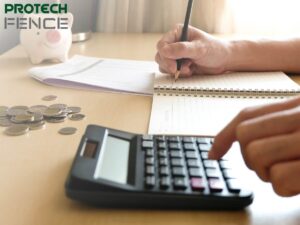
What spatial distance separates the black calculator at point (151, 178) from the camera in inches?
15.8

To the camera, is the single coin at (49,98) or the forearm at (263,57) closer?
the single coin at (49,98)

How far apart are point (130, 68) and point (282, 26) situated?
73cm

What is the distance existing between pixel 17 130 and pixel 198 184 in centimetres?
28

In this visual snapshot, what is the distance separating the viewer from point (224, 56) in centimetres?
86

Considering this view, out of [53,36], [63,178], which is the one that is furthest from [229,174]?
[53,36]

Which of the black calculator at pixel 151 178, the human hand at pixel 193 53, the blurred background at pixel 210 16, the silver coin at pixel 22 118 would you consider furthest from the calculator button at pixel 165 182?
the blurred background at pixel 210 16

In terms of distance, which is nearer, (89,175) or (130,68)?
(89,175)

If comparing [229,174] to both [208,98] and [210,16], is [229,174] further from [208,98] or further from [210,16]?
[210,16]

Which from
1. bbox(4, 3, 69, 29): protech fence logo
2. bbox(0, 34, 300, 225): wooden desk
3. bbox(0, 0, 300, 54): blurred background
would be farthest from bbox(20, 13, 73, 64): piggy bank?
bbox(0, 0, 300, 54): blurred background

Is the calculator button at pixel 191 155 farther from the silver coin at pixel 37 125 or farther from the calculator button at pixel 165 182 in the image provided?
the silver coin at pixel 37 125

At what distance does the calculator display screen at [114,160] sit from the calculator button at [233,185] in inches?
3.8

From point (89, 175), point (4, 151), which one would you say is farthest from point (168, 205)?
point (4, 151)

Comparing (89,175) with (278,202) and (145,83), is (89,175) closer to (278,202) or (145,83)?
(278,202)

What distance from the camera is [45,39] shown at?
955 mm
